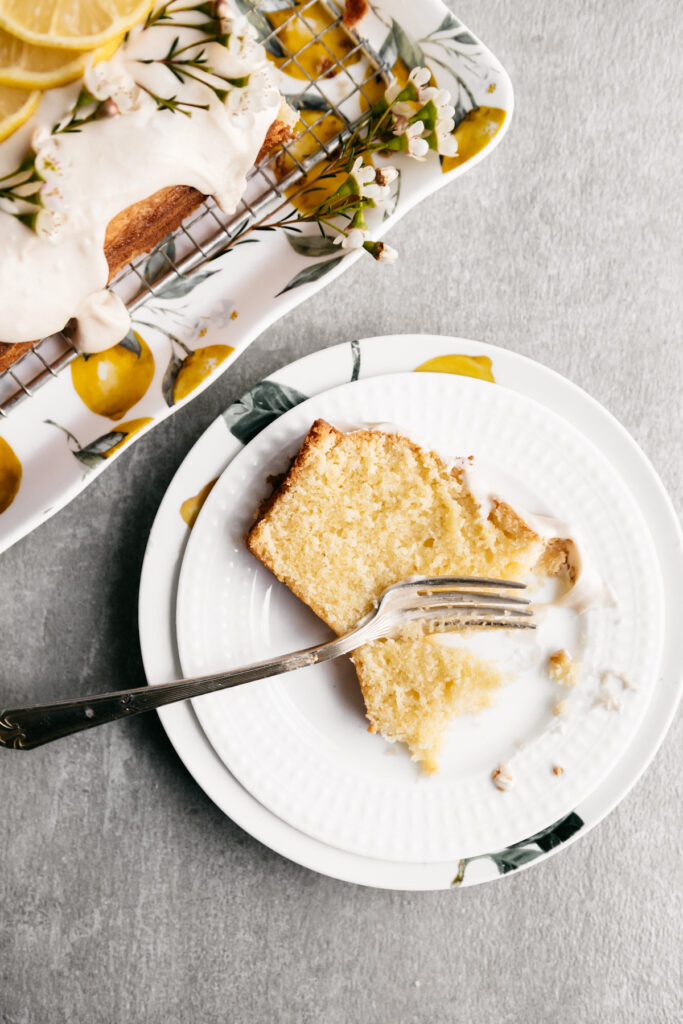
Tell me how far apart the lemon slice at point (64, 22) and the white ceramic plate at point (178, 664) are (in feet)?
2.09

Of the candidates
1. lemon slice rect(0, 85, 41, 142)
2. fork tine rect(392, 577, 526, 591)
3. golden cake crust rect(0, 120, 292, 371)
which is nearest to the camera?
lemon slice rect(0, 85, 41, 142)

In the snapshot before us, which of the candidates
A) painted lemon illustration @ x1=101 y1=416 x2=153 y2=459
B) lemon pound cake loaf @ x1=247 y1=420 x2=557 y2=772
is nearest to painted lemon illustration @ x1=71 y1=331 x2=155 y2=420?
painted lemon illustration @ x1=101 y1=416 x2=153 y2=459

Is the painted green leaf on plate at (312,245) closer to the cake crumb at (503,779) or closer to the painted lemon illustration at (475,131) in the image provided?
the painted lemon illustration at (475,131)

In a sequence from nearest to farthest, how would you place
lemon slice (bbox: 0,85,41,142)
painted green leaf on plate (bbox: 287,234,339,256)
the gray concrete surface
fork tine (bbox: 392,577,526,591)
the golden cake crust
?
lemon slice (bbox: 0,85,41,142) < the golden cake crust < painted green leaf on plate (bbox: 287,234,339,256) < fork tine (bbox: 392,577,526,591) < the gray concrete surface

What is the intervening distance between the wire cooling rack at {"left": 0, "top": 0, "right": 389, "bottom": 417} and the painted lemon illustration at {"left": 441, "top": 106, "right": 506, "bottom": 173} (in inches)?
7.0

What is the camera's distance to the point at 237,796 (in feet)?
5.16

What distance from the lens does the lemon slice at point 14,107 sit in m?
1.12

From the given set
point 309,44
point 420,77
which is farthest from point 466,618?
point 309,44

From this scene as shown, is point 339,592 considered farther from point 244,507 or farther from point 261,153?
point 261,153

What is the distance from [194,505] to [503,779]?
842mm

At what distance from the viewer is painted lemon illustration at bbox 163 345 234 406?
144 cm

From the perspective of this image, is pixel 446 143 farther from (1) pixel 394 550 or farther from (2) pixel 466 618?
(2) pixel 466 618

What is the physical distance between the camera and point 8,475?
4.83 feet

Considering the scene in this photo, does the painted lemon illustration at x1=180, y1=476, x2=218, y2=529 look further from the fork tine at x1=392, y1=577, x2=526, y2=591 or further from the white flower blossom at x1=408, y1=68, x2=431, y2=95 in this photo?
the white flower blossom at x1=408, y1=68, x2=431, y2=95
